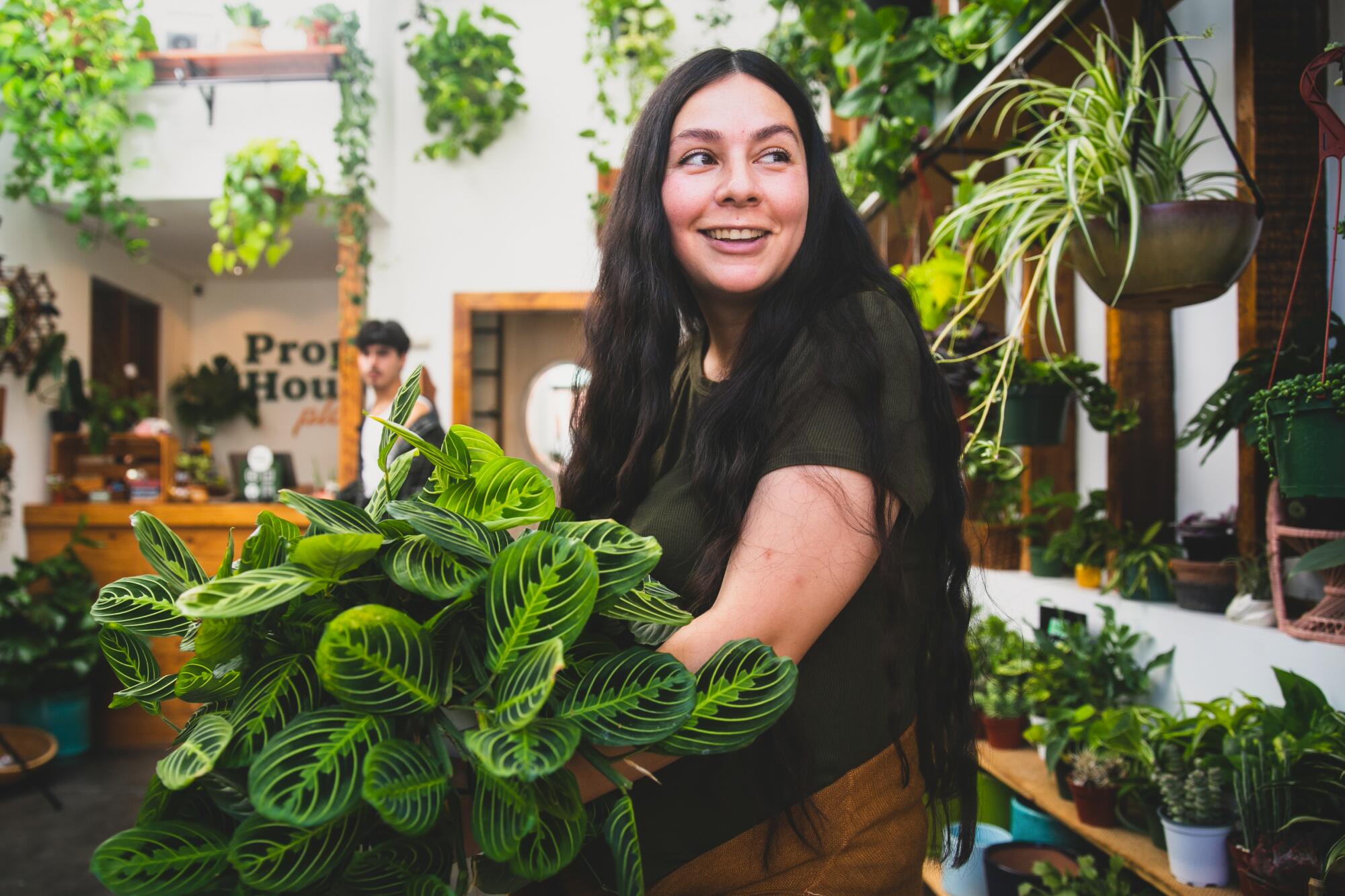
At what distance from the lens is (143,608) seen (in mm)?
756

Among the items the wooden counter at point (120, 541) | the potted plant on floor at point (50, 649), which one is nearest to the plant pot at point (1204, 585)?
the wooden counter at point (120, 541)

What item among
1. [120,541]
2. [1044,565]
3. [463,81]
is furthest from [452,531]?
[120,541]

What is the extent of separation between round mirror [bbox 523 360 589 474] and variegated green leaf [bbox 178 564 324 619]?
6.22m

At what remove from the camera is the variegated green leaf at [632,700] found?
67cm

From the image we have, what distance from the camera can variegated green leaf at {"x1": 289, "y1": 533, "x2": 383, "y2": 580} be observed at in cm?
63

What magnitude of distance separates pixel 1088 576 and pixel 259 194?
4.24 meters

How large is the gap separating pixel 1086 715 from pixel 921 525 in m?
1.28

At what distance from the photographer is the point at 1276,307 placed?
5.47 ft

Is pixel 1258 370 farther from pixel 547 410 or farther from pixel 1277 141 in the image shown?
pixel 547 410

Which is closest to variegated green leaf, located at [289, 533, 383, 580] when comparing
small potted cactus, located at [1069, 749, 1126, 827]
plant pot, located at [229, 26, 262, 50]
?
small potted cactus, located at [1069, 749, 1126, 827]

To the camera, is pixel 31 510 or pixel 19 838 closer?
pixel 19 838

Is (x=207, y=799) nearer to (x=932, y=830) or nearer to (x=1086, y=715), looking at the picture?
(x=932, y=830)

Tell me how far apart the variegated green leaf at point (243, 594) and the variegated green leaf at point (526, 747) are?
15 centimetres

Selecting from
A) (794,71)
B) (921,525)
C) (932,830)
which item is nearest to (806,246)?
(921,525)
